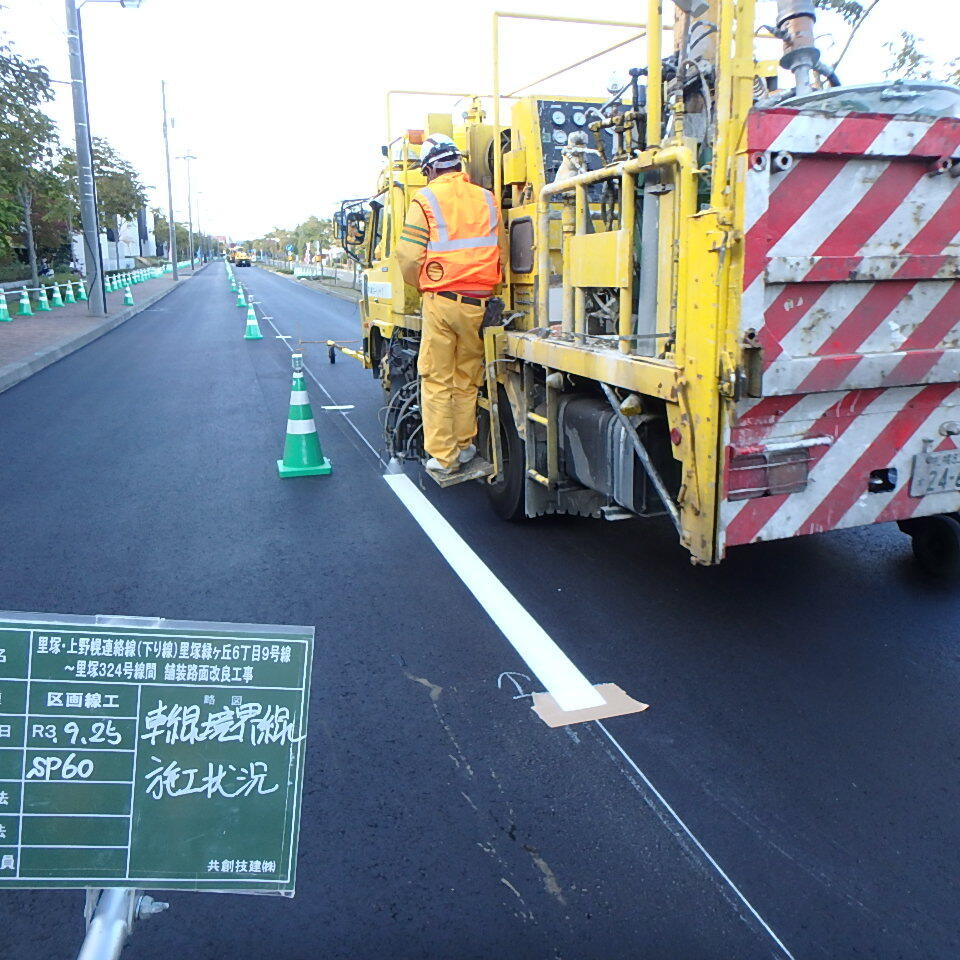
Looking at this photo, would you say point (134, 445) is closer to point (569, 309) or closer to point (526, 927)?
point (569, 309)

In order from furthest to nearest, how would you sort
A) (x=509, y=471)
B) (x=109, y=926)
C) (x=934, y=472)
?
(x=509, y=471)
(x=934, y=472)
(x=109, y=926)

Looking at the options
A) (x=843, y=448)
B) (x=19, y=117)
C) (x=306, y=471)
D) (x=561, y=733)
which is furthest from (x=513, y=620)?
(x=19, y=117)

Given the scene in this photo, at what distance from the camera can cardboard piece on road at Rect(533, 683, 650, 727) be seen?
3617 mm

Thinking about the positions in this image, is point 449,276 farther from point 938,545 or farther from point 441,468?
point 938,545

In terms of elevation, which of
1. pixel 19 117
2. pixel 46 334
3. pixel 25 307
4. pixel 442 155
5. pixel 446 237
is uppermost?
pixel 19 117

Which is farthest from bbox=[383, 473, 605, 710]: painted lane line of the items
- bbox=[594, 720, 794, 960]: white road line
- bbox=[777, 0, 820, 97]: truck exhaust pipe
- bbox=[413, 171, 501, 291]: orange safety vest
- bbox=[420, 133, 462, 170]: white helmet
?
bbox=[777, 0, 820, 97]: truck exhaust pipe

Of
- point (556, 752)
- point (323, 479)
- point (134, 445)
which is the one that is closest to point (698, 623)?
point (556, 752)

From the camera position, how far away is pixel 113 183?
1594 inches

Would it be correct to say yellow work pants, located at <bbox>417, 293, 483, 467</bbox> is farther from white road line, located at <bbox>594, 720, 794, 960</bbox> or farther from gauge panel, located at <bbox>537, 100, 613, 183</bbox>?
white road line, located at <bbox>594, 720, 794, 960</bbox>

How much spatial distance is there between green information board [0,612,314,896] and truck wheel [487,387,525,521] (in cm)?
389

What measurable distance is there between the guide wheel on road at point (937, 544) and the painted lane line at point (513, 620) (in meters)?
2.29

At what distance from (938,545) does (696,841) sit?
289 centimetres

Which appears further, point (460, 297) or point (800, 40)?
point (460, 297)

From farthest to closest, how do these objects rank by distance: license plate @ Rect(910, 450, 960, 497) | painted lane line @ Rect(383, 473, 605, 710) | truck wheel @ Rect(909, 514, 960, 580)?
truck wheel @ Rect(909, 514, 960, 580), license plate @ Rect(910, 450, 960, 497), painted lane line @ Rect(383, 473, 605, 710)
